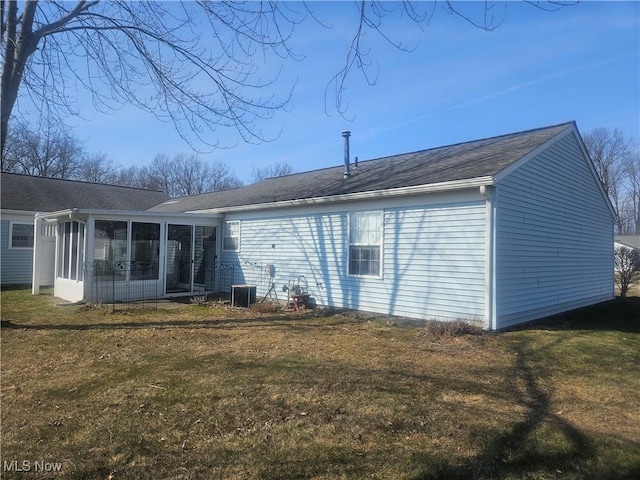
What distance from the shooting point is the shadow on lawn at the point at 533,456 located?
3367 mm

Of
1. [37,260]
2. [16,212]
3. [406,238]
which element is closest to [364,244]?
[406,238]

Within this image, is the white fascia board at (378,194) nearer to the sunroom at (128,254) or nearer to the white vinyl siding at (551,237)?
the white vinyl siding at (551,237)

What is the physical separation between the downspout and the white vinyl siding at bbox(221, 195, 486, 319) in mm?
130

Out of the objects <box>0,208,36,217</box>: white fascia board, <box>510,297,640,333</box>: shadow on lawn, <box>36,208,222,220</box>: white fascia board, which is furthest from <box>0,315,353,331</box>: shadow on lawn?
<box>0,208,36,217</box>: white fascia board

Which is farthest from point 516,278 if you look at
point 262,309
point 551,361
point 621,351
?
point 262,309

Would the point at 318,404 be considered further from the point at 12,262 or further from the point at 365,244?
the point at 12,262

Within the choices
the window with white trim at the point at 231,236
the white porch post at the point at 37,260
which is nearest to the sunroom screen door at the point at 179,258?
the window with white trim at the point at 231,236

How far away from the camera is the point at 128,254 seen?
13.1 m

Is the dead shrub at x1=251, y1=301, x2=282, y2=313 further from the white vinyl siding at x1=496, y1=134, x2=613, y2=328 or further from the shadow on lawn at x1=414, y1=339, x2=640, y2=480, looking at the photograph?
the shadow on lawn at x1=414, y1=339, x2=640, y2=480

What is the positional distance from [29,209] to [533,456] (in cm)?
2051

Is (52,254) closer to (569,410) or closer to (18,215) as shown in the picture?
(18,215)

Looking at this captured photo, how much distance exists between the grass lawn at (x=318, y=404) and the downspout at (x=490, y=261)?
36 centimetres

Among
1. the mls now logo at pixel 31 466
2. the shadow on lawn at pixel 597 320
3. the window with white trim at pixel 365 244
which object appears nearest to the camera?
the mls now logo at pixel 31 466

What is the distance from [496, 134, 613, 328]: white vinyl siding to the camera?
29.8 ft
